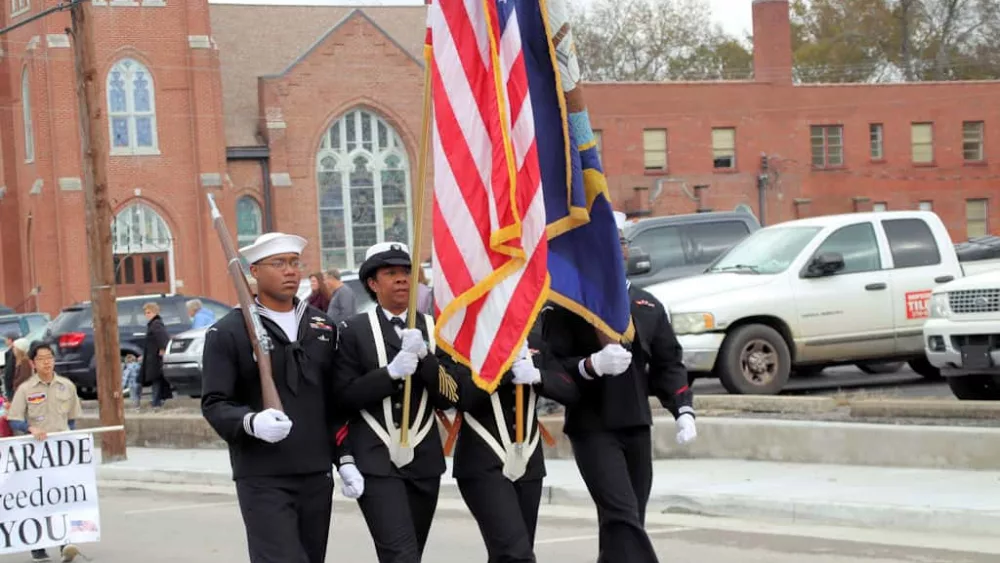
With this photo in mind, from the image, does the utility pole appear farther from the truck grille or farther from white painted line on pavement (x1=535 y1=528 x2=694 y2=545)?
the truck grille

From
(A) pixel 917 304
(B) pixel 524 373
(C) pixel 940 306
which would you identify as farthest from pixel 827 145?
(B) pixel 524 373

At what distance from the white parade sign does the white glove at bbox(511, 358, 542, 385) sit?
599 cm

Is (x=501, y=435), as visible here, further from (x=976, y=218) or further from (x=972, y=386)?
(x=976, y=218)

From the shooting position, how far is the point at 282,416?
266 inches

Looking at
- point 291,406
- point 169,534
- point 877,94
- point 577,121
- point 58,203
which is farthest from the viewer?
point 877,94

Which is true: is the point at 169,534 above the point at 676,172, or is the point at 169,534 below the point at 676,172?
below

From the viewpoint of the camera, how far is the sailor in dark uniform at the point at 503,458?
7.28 m

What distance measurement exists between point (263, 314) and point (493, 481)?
133 cm

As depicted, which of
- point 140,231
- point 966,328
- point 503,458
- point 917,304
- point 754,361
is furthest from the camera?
point 140,231

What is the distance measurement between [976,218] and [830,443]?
49.2m

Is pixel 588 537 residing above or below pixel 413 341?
below

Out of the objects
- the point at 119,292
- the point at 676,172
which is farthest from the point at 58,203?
the point at 676,172

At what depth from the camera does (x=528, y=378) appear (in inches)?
293

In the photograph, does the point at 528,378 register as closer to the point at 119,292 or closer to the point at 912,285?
the point at 912,285
